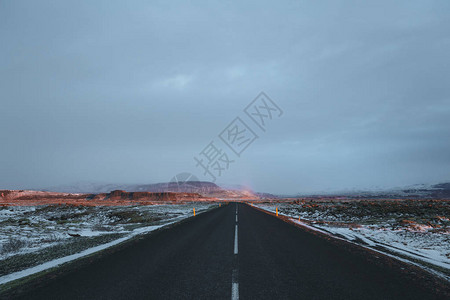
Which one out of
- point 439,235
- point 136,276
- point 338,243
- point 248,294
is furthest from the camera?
point 439,235

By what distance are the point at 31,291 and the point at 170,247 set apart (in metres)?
4.82

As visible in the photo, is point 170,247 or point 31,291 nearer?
point 31,291

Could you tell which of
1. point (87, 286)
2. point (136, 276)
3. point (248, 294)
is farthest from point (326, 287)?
point (87, 286)

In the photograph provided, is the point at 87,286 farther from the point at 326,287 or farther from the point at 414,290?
the point at 414,290

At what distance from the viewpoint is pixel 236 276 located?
550 cm

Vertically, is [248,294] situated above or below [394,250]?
above

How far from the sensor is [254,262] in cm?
680

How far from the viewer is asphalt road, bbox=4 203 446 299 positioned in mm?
4516

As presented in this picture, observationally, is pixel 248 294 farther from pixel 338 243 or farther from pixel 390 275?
pixel 338 243

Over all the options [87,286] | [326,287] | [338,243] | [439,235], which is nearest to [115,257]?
[87,286]

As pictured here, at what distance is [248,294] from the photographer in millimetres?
4414

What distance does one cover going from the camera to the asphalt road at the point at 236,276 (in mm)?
4516

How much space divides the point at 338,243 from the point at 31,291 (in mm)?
10828

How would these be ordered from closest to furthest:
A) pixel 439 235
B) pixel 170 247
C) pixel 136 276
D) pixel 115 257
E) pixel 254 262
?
1. pixel 136 276
2. pixel 254 262
3. pixel 115 257
4. pixel 170 247
5. pixel 439 235
